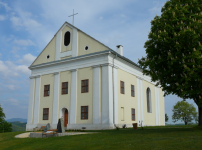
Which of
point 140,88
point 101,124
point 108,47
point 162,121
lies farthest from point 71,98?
point 162,121

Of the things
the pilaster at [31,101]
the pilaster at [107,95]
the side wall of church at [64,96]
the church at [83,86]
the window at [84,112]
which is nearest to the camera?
the pilaster at [107,95]

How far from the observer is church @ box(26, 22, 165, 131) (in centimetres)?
2619

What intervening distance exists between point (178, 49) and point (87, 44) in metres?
14.7

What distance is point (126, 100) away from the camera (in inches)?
1148

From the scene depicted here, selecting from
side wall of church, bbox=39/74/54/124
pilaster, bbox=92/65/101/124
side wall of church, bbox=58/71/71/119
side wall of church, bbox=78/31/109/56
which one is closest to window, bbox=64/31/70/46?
side wall of church, bbox=78/31/109/56

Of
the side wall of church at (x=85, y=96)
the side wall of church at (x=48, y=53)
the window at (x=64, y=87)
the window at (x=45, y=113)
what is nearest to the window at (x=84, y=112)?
the side wall of church at (x=85, y=96)

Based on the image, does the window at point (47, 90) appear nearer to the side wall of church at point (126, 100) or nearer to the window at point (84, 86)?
the window at point (84, 86)

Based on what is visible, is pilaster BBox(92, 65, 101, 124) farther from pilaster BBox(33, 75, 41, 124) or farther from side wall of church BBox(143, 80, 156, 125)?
side wall of church BBox(143, 80, 156, 125)

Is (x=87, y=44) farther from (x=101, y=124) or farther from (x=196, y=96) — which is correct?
(x=196, y=96)

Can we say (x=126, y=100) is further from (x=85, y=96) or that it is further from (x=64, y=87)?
(x=64, y=87)

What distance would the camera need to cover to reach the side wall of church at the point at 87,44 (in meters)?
27.6

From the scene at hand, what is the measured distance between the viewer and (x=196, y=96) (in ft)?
57.5

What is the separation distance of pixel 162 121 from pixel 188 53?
87.5 ft

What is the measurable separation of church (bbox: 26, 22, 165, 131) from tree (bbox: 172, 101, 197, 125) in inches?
1173
